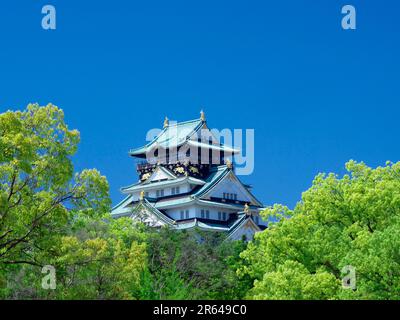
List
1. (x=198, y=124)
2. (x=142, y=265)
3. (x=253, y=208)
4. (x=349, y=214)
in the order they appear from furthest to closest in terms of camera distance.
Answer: (x=198, y=124), (x=253, y=208), (x=142, y=265), (x=349, y=214)

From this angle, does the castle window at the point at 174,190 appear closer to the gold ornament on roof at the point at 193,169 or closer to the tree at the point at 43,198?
the gold ornament on roof at the point at 193,169

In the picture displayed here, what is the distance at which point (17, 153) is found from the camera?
17.7 m

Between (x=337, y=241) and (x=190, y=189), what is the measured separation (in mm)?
35466

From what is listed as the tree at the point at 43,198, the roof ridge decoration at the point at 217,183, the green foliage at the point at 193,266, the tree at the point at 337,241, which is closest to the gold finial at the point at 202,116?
the roof ridge decoration at the point at 217,183

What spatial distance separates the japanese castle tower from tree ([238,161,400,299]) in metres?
28.3

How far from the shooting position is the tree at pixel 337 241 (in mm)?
17984

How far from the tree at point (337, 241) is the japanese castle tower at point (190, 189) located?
28314 mm

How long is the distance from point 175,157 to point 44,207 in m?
40.7

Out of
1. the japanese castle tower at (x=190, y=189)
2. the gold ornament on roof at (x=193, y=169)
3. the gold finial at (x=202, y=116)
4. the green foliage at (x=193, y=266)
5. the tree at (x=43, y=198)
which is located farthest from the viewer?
the gold finial at (x=202, y=116)
